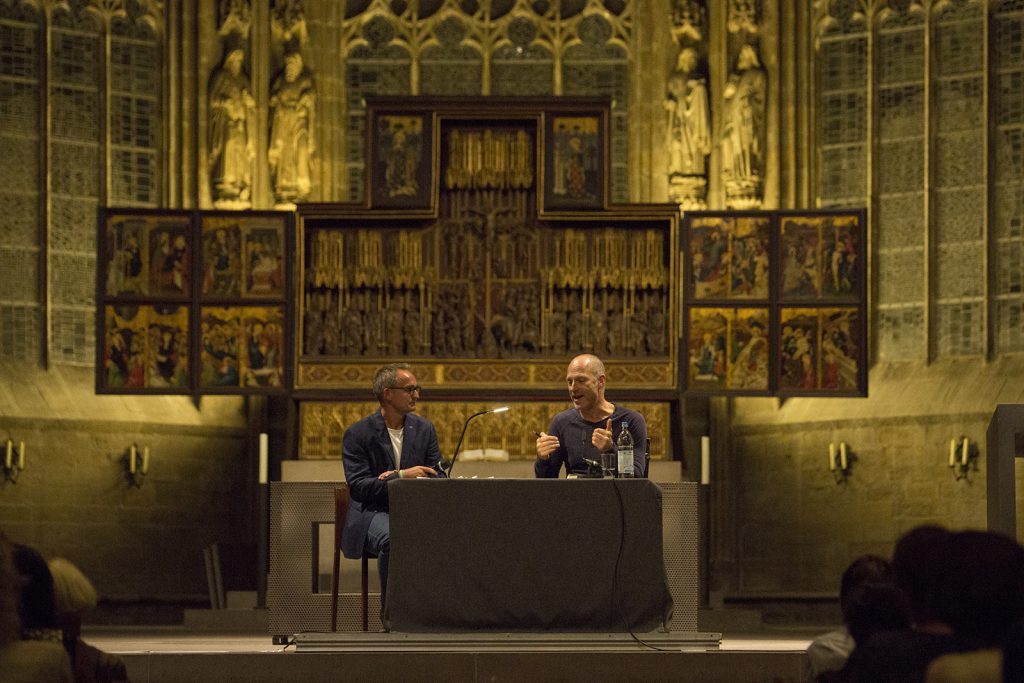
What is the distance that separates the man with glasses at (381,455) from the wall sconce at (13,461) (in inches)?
265

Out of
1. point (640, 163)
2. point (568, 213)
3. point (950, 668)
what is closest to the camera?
point (950, 668)

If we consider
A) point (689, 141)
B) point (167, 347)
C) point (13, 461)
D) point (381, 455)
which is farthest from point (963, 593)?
point (689, 141)

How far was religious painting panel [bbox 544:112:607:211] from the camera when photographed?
14.3 meters

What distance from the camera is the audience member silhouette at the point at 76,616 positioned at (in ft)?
15.6

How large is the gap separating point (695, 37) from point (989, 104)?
270cm

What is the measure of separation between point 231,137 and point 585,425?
835cm

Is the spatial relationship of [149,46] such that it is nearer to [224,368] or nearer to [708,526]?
[224,368]

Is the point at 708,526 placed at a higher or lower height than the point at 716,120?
lower

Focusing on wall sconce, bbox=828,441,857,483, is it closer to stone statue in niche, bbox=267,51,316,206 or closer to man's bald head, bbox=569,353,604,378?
stone statue in niche, bbox=267,51,316,206

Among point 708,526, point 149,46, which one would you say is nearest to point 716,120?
point 708,526

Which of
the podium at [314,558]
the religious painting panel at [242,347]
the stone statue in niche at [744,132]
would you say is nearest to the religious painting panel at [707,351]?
the stone statue in niche at [744,132]

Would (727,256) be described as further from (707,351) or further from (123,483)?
(123,483)

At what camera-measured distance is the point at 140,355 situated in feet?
47.0

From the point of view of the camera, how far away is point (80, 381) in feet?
52.7
